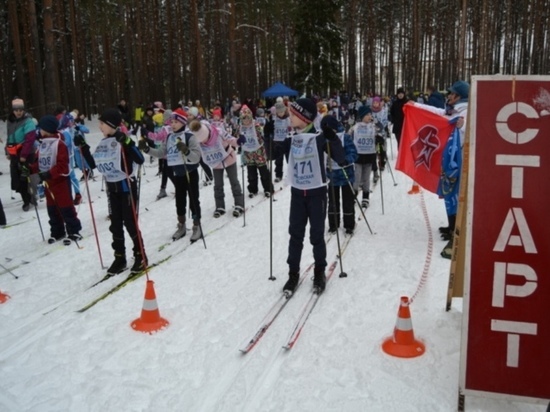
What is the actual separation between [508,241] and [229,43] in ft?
84.8

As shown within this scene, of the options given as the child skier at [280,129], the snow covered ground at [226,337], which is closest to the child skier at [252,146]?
the child skier at [280,129]

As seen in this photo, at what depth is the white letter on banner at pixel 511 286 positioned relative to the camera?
295cm

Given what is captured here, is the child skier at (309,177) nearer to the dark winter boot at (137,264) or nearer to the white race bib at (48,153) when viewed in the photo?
the dark winter boot at (137,264)

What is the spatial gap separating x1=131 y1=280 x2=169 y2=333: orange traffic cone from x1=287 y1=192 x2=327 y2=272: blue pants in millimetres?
1553

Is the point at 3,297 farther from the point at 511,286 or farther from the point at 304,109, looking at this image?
the point at 511,286

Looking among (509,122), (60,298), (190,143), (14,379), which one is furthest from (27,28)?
(509,122)

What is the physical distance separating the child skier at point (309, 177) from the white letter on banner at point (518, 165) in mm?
2434

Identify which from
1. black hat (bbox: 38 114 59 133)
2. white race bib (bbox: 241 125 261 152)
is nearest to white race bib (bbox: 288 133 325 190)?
black hat (bbox: 38 114 59 133)

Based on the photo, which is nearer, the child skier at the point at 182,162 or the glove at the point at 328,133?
the glove at the point at 328,133

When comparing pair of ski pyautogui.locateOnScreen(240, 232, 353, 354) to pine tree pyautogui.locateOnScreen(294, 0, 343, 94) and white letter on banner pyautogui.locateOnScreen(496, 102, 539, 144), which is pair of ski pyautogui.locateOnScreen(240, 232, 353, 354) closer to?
white letter on banner pyautogui.locateOnScreen(496, 102, 539, 144)

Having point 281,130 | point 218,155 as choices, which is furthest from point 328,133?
point 281,130

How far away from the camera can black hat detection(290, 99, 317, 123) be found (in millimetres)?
5227

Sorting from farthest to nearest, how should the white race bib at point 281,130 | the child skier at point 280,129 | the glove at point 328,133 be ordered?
1. the white race bib at point 281,130
2. the child skier at point 280,129
3. the glove at point 328,133

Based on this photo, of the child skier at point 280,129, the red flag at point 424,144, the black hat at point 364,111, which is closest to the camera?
the red flag at point 424,144
